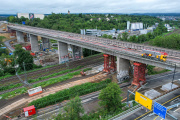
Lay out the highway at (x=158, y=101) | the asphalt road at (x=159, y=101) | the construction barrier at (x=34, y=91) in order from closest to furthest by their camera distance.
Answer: the asphalt road at (x=159, y=101) < the highway at (x=158, y=101) < the construction barrier at (x=34, y=91)

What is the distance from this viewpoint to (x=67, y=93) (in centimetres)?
3919

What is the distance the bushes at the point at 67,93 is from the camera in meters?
35.3

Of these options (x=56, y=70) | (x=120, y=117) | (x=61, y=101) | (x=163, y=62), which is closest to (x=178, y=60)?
(x=163, y=62)

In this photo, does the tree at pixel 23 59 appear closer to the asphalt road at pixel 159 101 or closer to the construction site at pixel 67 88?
the construction site at pixel 67 88

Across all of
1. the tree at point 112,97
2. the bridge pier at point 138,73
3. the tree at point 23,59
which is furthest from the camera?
the tree at point 23,59

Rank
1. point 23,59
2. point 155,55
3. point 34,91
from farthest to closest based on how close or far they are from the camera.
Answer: point 23,59
point 34,91
point 155,55

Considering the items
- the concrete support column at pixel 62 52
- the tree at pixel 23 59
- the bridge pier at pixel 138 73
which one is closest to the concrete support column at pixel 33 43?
the concrete support column at pixel 62 52

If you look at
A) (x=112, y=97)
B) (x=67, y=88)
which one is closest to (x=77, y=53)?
(x=67, y=88)

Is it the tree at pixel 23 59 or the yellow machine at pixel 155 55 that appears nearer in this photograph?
the yellow machine at pixel 155 55

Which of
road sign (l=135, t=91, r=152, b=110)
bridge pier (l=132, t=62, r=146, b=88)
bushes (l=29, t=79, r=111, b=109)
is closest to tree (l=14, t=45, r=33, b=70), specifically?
bushes (l=29, t=79, r=111, b=109)

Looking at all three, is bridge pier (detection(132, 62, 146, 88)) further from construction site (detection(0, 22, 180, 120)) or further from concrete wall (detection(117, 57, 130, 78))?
concrete wall (detection(117, 57, 130, 78))

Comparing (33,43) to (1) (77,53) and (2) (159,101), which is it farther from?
(2) (159,101)

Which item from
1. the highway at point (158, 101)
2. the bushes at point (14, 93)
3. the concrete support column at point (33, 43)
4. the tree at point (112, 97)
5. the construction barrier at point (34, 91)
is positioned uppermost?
the concrete support column at point (33, 43)

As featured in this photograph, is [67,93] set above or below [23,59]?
below
